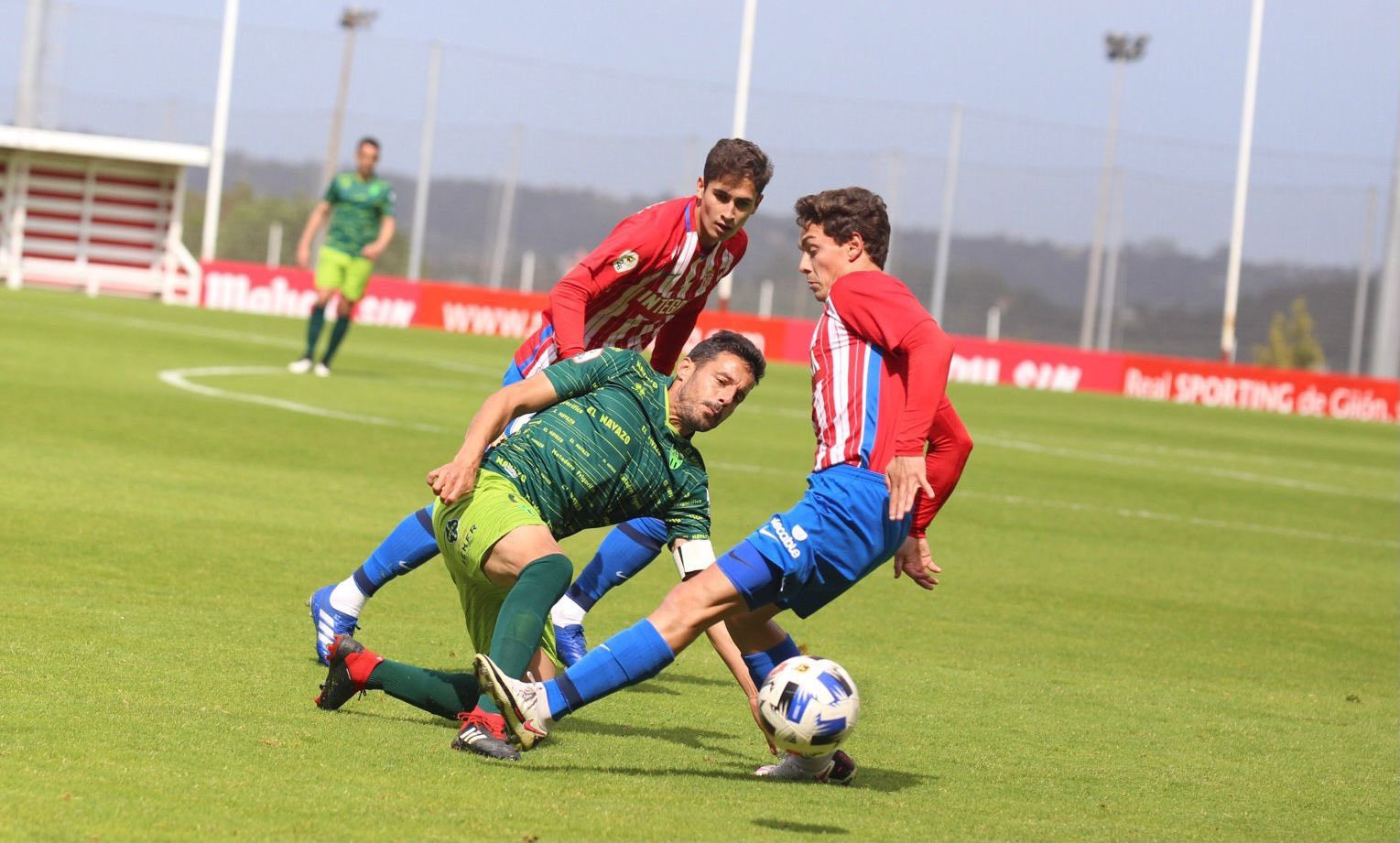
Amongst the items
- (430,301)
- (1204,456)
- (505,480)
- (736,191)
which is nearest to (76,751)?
(505,480)

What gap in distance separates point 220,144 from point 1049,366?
18.3 metres

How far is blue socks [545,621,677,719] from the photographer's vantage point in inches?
183

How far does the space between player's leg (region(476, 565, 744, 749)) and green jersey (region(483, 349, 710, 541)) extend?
0.52m

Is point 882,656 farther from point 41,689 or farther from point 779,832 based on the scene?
point 41,689

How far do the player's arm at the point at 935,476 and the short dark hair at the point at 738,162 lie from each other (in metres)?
1.36

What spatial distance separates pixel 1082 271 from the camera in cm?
3888

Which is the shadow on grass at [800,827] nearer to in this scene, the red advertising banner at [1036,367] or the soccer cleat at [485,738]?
the soccer cleat at [485,738]

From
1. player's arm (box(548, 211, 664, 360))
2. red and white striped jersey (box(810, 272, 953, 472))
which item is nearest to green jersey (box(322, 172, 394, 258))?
player's arm (box(548, 211, 664, 360))

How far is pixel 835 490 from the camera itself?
4.78 meters

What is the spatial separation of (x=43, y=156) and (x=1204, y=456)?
77.4 feet

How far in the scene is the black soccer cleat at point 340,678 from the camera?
16.3ft

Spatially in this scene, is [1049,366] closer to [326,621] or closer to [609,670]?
[326,621]

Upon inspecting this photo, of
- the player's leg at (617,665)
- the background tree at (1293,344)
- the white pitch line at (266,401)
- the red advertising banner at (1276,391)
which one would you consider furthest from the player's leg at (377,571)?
the background tree at (1293,344)

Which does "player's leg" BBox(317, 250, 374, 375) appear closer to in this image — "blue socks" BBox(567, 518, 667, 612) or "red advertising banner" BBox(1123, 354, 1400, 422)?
"blue socks" BBox(567, 518, 667, 612)
